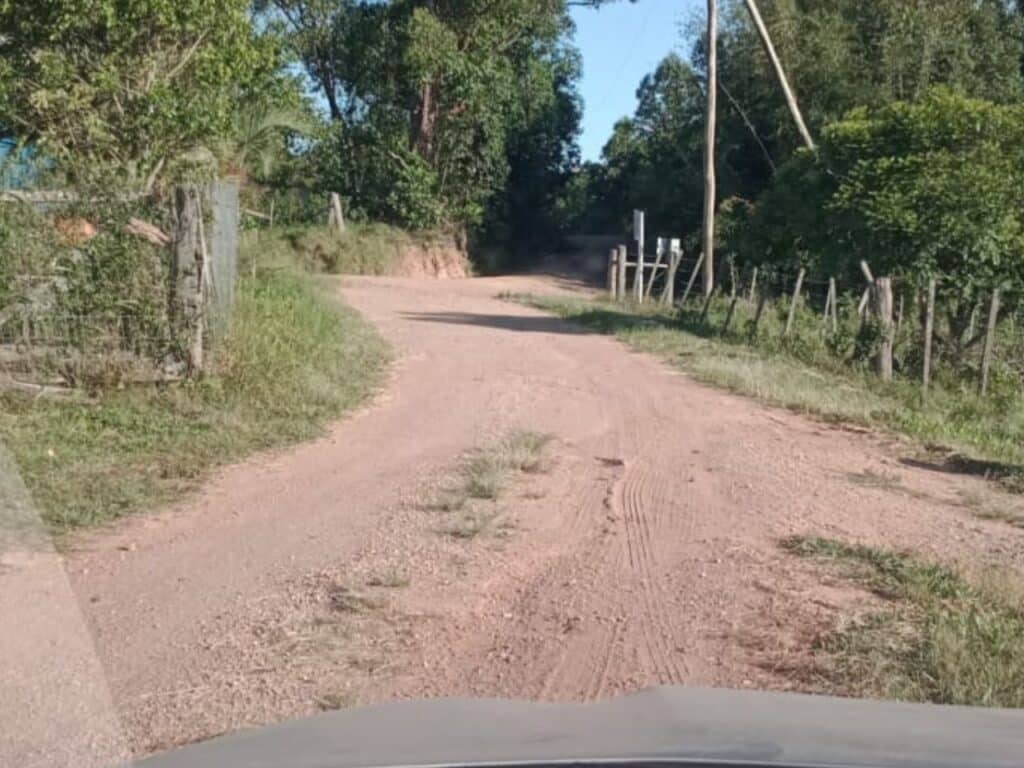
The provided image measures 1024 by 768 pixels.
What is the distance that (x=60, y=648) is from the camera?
19.5 ft

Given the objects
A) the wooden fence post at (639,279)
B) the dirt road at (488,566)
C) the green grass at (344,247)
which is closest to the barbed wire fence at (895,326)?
the wooden fence post at (639,279)

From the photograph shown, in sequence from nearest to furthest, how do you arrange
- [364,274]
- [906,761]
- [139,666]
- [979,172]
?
[906,761], [139,666], [979,172], [364,274]

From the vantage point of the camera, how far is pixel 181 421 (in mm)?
9945

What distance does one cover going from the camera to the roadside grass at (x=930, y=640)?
5180 mm

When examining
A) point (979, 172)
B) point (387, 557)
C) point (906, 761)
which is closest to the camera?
point (906, 761)

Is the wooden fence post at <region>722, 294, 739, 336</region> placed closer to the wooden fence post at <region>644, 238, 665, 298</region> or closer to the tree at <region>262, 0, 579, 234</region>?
the wooden fence post at <region>644, 238, 665, 298</region>

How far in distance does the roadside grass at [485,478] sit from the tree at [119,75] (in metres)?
5.05

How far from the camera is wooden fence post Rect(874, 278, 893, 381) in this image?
16516mm

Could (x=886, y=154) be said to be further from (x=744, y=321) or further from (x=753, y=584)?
(x=753, y=584)

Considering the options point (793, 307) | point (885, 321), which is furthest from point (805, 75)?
point (885, 321)

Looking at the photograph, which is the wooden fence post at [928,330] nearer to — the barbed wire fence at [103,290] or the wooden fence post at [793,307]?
the wooden fence post at [793,307]

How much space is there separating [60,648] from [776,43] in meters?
27.6

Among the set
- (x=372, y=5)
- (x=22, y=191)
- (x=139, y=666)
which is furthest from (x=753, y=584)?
(x=372, y=5)

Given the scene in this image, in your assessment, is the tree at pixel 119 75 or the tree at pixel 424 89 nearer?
the tree at pixel 119 75
